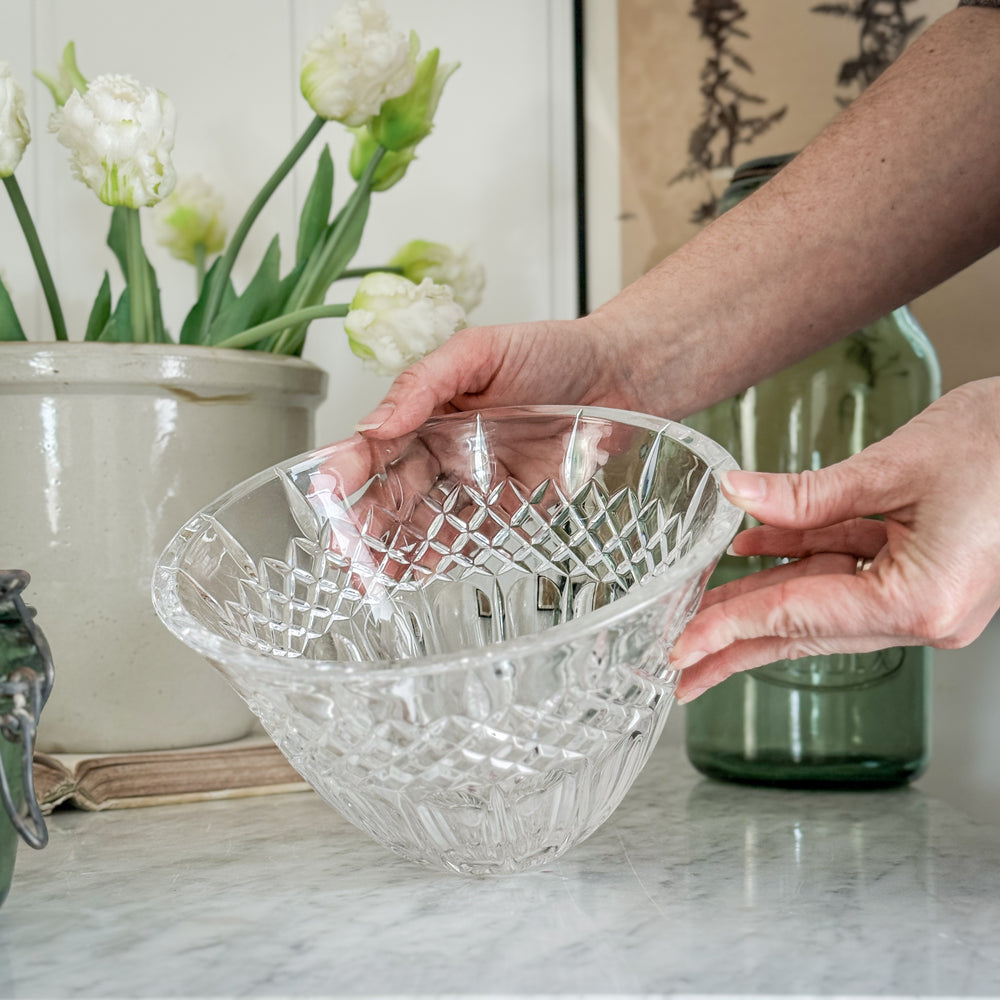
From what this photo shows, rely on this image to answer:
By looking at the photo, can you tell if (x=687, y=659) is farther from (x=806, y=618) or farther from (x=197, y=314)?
(x=197, y=314)

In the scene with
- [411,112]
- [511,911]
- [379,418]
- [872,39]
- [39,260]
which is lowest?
[511,911]

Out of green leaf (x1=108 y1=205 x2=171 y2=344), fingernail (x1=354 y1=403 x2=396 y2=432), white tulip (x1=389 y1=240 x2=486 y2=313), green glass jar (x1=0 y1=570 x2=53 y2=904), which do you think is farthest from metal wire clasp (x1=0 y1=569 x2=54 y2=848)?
white tulip (x1=389 y1=240 x2=486 y2=313)

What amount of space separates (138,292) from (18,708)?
351 mm

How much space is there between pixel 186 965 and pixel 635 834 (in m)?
0.26

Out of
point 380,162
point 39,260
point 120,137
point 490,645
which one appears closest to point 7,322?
point 39,260

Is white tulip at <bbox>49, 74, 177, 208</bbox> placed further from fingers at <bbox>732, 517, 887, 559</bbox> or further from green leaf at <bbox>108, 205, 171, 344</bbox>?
fingers at <bbox>732, 517, 887, 559</bbox>

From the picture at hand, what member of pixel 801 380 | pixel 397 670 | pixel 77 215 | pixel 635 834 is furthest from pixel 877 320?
pixel 77 215

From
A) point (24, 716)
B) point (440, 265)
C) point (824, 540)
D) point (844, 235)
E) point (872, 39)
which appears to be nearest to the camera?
point (24, 716)

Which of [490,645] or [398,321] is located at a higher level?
[398,321]

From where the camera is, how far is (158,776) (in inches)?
24.9

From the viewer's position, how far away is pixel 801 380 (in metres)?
0.74

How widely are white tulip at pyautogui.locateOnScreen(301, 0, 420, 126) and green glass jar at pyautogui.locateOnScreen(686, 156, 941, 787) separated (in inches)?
10.2

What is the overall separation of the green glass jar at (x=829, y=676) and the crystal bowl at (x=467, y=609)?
223 mm

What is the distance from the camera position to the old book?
610 mm
